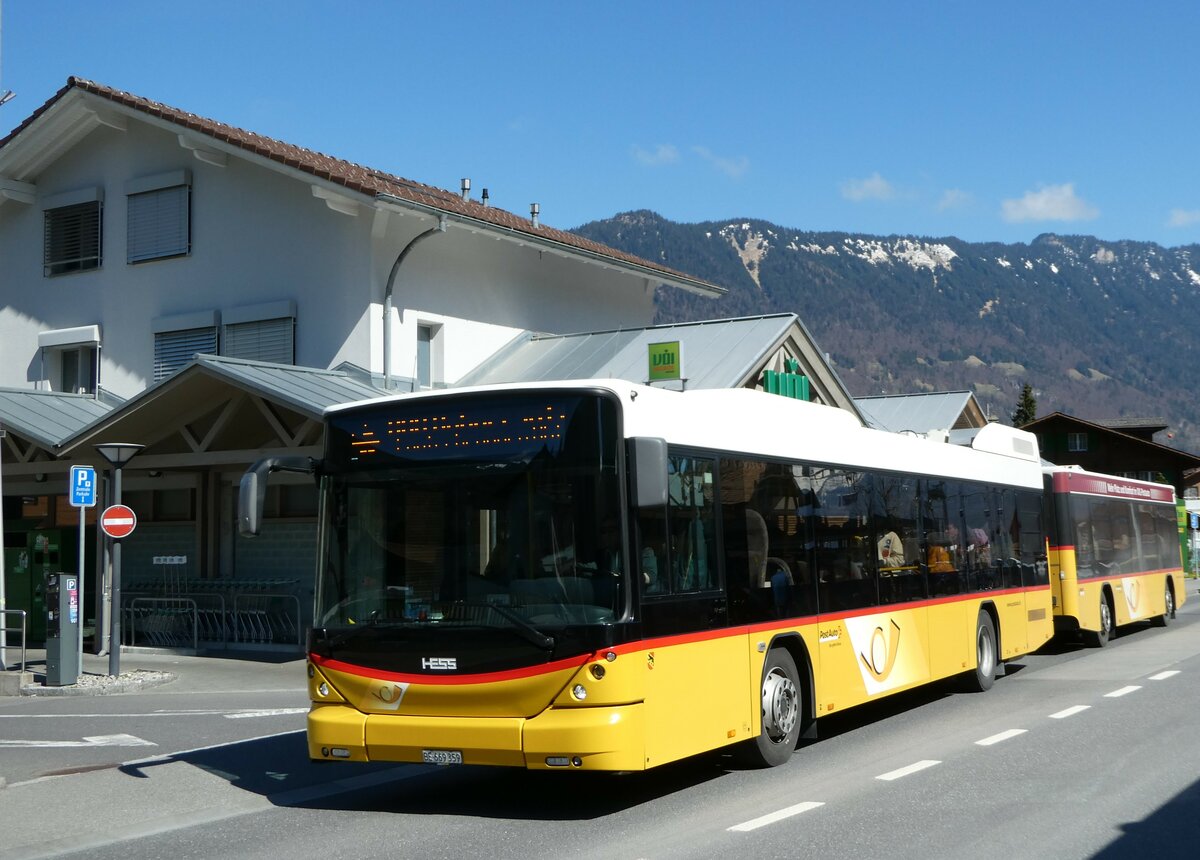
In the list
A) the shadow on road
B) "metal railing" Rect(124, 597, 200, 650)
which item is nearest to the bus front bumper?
the shadow on road

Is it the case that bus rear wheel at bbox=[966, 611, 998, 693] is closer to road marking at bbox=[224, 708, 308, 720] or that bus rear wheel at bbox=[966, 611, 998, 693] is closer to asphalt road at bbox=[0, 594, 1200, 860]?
asphalt road at bbox=[0, 594, 1200, 860]

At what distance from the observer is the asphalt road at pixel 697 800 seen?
772 cm

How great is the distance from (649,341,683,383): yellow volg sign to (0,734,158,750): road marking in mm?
12955

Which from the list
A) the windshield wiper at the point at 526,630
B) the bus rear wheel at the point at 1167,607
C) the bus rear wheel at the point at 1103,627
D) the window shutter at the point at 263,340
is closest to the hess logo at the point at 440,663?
the windshield wiper at the point at 526,630

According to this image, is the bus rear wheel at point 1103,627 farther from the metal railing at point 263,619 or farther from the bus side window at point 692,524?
the bus side window at point 692,524

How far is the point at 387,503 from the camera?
9195 mm

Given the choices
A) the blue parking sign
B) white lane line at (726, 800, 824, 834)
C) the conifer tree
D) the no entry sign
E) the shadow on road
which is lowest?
the shadow on road

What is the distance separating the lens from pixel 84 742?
42.7ft

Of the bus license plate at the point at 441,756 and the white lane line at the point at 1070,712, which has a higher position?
the bus license plate at the point at 441,756

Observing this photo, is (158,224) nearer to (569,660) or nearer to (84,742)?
(84,742)

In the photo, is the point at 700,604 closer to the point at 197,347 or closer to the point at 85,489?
the point at 85,489

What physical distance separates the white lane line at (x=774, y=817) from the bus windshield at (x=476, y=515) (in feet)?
4.69

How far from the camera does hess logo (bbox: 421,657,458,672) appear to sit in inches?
342

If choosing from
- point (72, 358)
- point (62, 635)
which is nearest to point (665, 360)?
point (62, 635)
